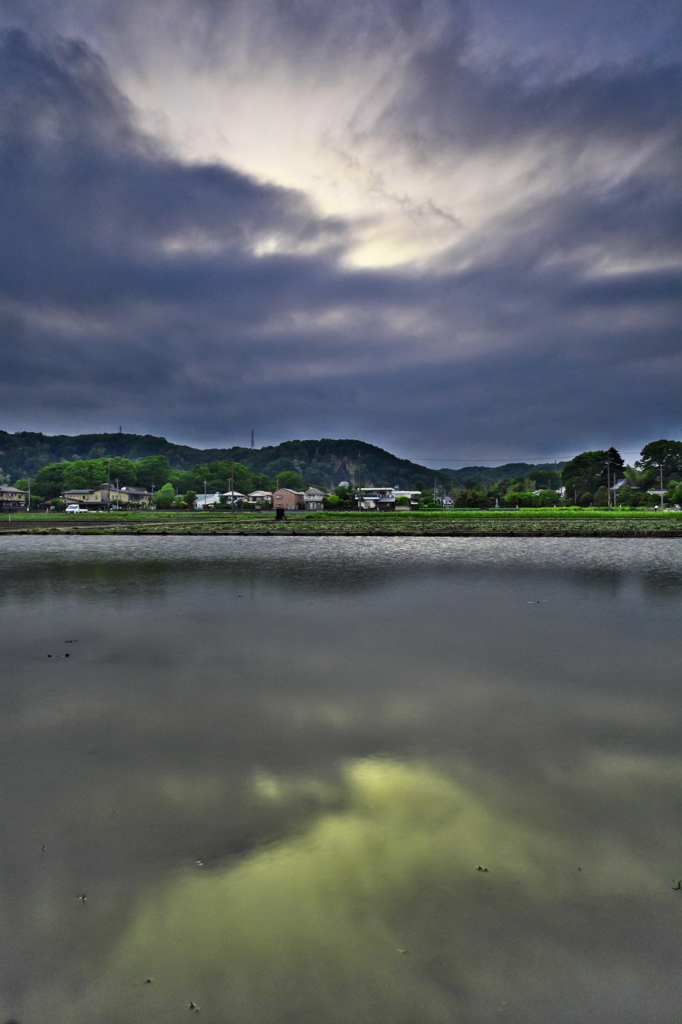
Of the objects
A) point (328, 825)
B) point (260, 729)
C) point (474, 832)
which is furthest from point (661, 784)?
point (260, 729)

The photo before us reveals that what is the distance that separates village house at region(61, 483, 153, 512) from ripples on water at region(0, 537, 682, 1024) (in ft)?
368

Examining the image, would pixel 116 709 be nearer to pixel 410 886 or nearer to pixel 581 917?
pixel 410 886

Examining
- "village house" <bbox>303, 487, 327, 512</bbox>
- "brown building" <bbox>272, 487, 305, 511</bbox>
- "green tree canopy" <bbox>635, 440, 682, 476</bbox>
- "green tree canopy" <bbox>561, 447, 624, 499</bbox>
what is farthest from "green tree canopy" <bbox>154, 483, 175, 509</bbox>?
"green tree canopy" <bbox>635, 440, 682, 476</bbox>

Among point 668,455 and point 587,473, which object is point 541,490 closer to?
point 587,473

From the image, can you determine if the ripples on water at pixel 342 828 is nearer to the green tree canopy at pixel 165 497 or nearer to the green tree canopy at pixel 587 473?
the green tree canopy at pixel 165 497

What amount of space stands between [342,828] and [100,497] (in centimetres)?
12646

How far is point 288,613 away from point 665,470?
424 ft

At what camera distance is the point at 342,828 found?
148 inches

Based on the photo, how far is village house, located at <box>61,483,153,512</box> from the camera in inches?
4358

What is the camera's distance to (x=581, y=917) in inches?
114

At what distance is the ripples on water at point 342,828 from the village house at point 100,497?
112025mm

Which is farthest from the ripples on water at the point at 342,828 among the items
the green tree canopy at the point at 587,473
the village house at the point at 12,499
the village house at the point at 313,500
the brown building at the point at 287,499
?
the green tree canopy at the point at 587,473

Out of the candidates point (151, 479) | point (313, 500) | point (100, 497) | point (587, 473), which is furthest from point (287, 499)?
point (587, 473)

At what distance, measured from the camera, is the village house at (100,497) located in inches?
4358
